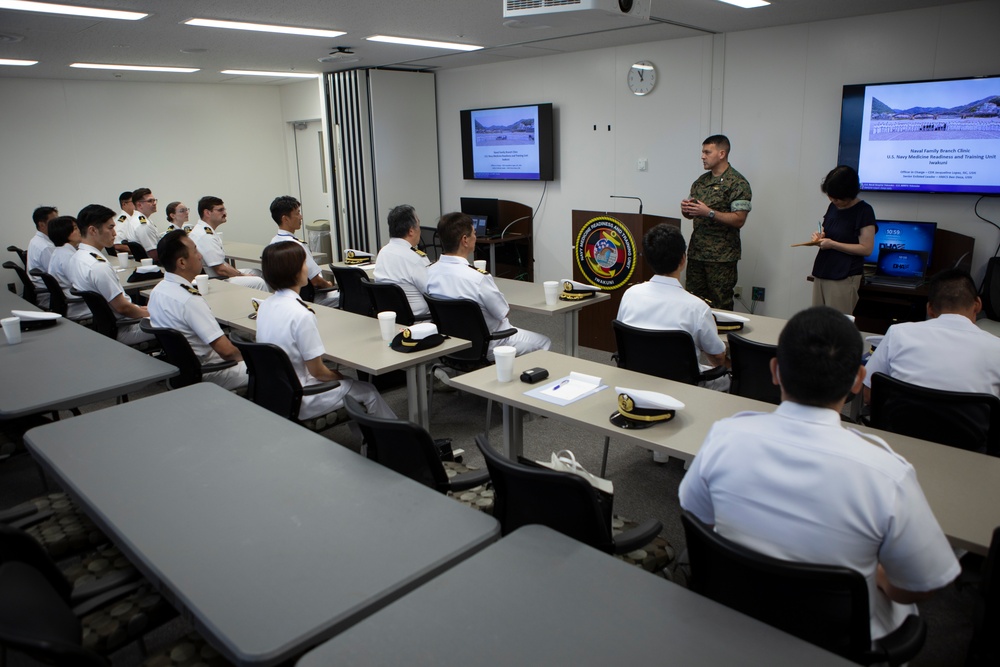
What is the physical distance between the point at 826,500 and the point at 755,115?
5.37 metres

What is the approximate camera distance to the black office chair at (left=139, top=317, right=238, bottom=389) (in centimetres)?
337

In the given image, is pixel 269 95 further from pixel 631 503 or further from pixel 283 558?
pixel 283 558

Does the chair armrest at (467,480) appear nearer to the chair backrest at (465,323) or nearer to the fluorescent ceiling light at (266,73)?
the chair backrest at (465,323)

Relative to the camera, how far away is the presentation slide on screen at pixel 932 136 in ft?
15.4

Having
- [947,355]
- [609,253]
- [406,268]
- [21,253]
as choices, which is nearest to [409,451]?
[947,355]

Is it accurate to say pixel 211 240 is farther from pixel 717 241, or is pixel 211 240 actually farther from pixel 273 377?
pixel 717 241

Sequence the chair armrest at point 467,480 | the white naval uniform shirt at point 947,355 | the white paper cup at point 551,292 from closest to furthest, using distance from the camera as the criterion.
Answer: the chair armrest at point 467,480 → the white naval uniform shirt at point 947,355 → the white paper cup at point 551,292

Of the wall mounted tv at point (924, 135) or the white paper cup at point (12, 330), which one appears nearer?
the white paper cup at point (12, 330)

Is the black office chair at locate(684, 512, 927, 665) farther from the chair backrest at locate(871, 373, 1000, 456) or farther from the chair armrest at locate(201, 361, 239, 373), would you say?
the chair armrest at locate(201, 361, 239, 373)

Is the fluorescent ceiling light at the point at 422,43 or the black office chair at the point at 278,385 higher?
the fluorescent ceiling light at the point at 422,43

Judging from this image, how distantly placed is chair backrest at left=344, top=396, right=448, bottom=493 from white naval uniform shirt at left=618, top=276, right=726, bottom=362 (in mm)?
1465

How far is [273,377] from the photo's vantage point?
3203mm

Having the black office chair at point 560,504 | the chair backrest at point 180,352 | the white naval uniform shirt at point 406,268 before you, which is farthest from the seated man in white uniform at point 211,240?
the black office chair at point 560,504

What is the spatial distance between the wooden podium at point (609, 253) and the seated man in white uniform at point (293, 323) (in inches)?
93.3
